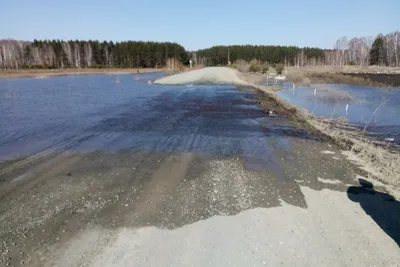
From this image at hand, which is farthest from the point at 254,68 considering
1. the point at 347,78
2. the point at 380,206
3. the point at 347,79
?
the point at 380,206

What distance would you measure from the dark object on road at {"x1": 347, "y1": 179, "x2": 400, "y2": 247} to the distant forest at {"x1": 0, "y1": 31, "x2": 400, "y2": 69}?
9070 centimetres

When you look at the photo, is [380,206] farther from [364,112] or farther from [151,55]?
[151,55]

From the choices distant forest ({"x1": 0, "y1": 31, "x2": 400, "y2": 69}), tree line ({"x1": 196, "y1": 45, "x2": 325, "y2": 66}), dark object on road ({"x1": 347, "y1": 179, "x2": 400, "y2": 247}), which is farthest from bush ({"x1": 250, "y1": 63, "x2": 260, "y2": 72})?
dark object on road ({"x1": 347, "y1": 179, "x2": 400, "y2": 247})

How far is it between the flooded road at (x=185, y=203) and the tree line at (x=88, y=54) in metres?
90.5

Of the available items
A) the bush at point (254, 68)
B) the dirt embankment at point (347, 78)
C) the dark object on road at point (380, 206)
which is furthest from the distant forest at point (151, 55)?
the dark object on road at point (380, 206)

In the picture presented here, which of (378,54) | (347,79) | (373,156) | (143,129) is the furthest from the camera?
(378,54)

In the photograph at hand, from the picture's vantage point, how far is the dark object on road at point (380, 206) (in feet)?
19.5

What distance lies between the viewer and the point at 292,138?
13.3 metres

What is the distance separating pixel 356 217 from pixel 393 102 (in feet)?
83.9

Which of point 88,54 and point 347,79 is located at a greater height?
point 88,54

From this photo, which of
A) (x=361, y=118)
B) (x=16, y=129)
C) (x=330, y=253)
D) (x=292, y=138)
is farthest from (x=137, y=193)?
(x=361, y=118)

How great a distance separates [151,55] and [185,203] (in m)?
115

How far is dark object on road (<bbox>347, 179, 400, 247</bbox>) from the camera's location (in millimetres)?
5941

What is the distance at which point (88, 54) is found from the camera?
10681 centimetres
